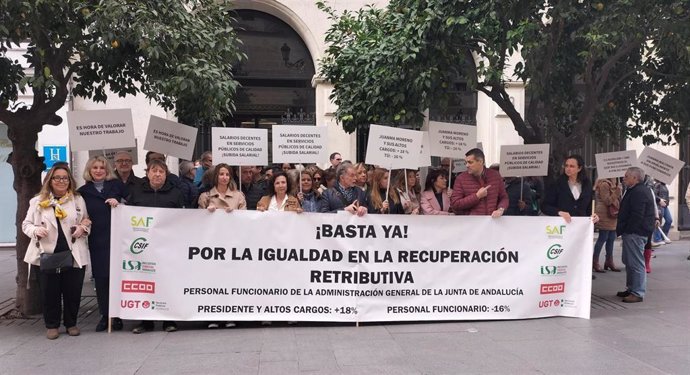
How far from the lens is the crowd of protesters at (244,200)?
19.2ft

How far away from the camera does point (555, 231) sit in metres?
6.52

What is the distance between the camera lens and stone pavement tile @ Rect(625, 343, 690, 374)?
5.02m

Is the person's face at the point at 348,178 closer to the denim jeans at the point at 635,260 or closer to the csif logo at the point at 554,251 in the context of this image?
the csif logo at the point at 554,251

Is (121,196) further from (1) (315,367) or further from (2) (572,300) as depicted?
(2) (572,300)

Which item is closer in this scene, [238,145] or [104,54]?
[104,54]

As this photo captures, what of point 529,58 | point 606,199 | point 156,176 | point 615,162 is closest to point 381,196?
point 529,58

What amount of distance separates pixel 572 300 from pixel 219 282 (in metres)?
3.99

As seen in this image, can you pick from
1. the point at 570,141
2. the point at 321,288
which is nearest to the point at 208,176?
the point at 321,288

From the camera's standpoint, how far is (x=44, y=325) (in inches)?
255

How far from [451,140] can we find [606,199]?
155 inches

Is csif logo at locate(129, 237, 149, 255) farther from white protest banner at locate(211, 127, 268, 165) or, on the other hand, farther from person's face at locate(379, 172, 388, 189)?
person's face at locate(379, 172, 388, 189)

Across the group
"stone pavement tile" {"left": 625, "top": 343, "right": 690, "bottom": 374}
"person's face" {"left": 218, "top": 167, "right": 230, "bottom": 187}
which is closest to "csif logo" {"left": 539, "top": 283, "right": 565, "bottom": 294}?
A: "stone pavement tile" {"left": 625, "top": 343, "right": 690, "bottom": 374}

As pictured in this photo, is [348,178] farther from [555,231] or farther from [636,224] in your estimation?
[636,224]

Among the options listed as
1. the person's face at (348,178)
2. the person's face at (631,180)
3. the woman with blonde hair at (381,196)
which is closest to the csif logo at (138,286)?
the person's face at (348,178)
